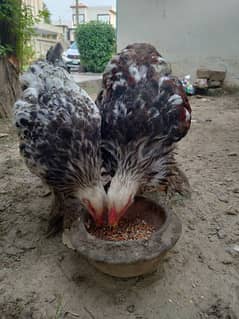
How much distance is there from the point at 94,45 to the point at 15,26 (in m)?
10.1

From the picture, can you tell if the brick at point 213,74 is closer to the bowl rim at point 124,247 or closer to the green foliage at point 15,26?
Result: the green foliage at point 15,26

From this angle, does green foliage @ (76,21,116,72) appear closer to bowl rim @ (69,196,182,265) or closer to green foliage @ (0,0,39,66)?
green foliage @ (0,0,39,66)

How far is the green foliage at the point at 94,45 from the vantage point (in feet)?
44.8

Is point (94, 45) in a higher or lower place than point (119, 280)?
higher

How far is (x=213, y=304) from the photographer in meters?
1.65

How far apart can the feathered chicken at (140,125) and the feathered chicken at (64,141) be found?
0.45 ft

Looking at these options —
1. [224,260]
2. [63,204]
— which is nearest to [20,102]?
[63,204]

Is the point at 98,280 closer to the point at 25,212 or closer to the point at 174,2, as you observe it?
the point at 25,212

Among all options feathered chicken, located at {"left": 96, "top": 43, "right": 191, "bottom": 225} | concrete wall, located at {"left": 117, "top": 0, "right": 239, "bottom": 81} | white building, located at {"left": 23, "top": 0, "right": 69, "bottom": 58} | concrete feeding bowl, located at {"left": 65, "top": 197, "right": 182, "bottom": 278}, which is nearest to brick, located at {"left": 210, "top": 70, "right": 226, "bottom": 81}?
concrete wall, located at {"left": 117, "top": 0, "right": 239, "bottom": 81}

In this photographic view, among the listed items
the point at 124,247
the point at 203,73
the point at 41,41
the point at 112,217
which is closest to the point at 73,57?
the point at 41,41

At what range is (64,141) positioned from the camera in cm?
185

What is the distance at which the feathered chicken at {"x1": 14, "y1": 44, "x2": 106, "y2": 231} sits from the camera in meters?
1.85

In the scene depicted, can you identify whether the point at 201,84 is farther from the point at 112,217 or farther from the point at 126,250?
the point at 126,250

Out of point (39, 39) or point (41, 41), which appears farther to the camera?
point (41, 41)
